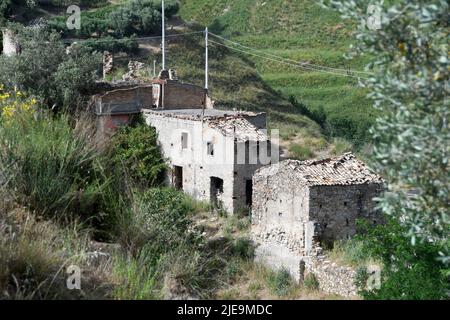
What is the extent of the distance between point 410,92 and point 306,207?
12.0 meters

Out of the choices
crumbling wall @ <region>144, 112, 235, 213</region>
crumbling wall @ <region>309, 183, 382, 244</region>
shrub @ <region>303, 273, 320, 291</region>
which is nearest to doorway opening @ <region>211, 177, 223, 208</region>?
crumbling wall @ <region>144, 112, 235, 213</region>

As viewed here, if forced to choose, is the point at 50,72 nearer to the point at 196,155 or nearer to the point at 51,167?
the point at 196,155

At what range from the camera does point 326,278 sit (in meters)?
16.6

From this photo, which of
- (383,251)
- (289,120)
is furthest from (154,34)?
(383,251)

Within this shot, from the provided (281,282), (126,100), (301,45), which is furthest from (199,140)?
(301,45)

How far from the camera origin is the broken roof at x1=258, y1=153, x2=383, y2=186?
1772cm

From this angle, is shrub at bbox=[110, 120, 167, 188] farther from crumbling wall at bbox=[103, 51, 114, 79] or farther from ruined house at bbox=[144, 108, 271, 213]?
crumbling wall at bbox=[103, 51, 114, 79]

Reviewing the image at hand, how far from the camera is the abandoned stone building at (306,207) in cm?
1758

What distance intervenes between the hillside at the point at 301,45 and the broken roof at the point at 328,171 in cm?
1462

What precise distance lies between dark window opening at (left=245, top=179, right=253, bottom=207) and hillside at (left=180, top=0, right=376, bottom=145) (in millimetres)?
13736

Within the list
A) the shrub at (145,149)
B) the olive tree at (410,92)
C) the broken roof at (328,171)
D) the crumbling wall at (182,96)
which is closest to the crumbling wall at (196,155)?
the shrub at (145,149)
